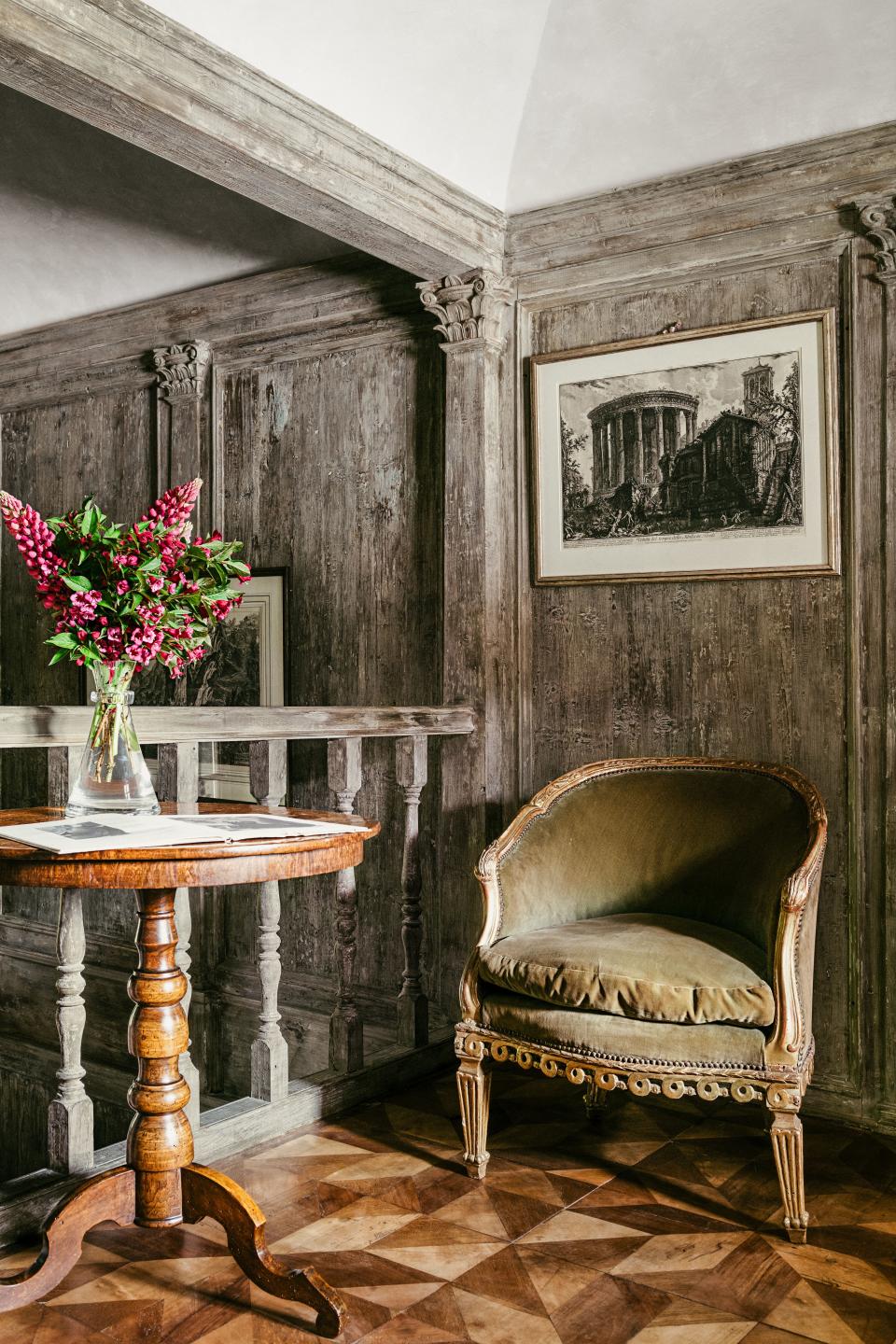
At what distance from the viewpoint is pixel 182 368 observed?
476cm

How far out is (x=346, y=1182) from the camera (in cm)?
284

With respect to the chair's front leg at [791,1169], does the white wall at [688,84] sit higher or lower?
higher

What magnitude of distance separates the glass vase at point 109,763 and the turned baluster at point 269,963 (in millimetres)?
686

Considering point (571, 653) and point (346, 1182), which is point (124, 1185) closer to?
point (346, 1182)

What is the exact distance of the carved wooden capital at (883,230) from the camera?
3180 mm

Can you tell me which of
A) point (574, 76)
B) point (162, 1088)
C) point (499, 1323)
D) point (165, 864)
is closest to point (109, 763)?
point (165, 864)

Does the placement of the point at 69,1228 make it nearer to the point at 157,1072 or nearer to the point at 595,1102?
the point at 157,1072

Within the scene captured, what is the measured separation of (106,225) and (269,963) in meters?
2.95

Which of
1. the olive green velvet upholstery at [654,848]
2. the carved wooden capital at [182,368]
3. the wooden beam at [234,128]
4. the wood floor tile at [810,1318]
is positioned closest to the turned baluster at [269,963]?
the olive green velvet upholstery at [654,848]

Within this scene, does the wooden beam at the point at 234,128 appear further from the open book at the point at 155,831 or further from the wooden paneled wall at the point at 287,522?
the open book at the point at 155,831

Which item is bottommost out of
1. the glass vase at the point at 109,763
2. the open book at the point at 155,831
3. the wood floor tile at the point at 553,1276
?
the wood floor tile at the point at 553,1276

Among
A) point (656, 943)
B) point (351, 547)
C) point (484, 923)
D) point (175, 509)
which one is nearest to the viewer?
point (175, 509)

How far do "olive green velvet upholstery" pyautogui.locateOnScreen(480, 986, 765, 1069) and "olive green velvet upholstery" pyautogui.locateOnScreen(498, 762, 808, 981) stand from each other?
Answer: 30cm

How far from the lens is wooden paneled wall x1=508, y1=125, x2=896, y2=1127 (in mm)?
3260
